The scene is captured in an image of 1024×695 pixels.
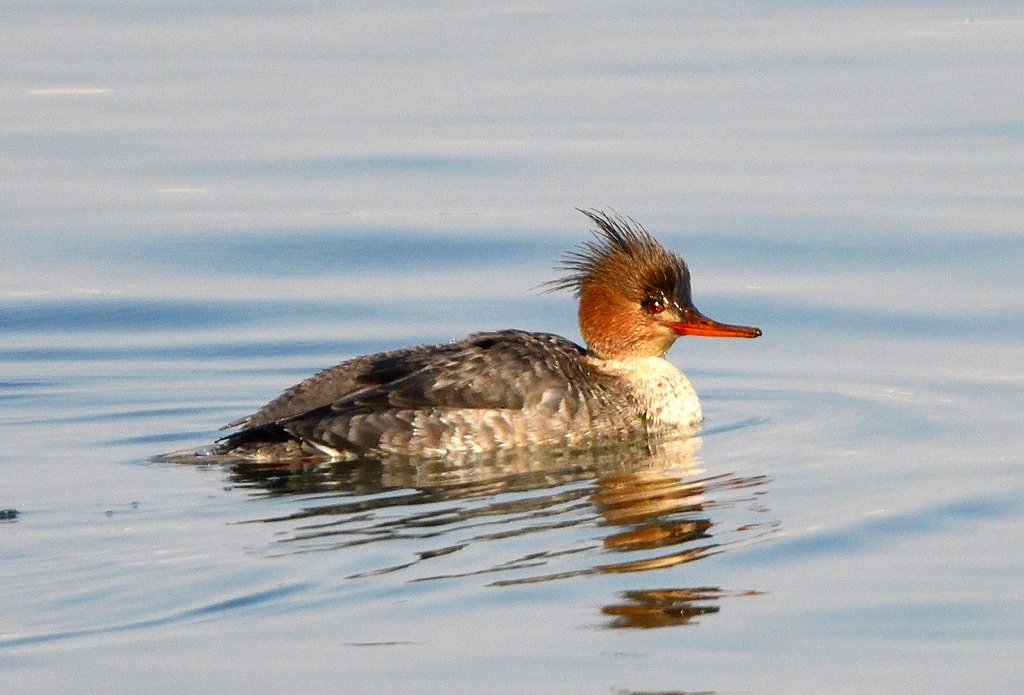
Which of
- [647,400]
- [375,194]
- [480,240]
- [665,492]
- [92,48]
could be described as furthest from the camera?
[92,48]

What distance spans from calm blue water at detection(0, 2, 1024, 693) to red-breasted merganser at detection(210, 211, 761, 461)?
13.7 inches

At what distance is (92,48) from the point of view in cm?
2088

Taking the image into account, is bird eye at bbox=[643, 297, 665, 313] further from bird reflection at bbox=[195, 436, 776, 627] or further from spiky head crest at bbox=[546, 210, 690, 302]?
bird reflection at bbox=[195, 436, 776, 627]

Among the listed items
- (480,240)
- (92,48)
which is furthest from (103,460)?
(92,48)

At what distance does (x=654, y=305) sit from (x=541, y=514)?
9.36 ft

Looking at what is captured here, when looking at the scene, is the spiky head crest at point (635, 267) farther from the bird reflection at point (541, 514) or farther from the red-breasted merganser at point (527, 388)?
the bird reflection at point (541, 514)

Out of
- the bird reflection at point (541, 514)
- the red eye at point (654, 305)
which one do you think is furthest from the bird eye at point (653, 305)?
the bird reflection at point (541, 514)

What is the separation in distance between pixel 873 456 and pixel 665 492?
55.2 inches

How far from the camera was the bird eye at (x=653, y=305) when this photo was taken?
483 inches

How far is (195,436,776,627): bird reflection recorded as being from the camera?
28.7 feet

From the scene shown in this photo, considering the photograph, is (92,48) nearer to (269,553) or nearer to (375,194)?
(375,194)

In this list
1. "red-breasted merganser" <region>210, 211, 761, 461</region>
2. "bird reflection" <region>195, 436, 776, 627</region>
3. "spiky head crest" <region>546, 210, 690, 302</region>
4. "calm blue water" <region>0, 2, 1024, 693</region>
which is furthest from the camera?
"spiky head crest" <region>546, 210, 690, 302</region>

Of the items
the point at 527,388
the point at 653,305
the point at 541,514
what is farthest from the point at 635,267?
the point at 541,514

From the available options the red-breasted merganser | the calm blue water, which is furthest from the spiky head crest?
the calm blue water
